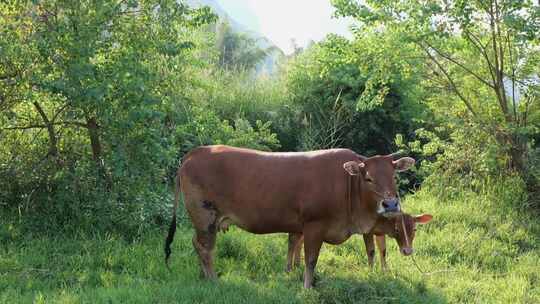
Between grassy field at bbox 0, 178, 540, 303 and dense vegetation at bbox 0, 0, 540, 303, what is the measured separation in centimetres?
2

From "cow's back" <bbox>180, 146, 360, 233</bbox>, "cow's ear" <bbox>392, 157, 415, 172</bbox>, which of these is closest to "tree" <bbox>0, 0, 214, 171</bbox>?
"cow's back" <bbox>180, 146, 360, 233</bbox>

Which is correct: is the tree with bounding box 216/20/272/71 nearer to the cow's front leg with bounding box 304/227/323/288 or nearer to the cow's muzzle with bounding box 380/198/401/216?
the cow's front leg with bounding box 304/227/323/288

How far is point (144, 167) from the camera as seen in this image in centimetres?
805

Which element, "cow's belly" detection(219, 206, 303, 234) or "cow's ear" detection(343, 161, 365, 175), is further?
"cow's belly" detection(219, 206, 303, 234)

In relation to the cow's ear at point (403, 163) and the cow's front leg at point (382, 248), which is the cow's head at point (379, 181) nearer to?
the cow's ear at point (403, 163)

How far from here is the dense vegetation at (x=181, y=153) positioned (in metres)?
Answer: 6.90

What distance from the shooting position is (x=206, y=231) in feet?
22.6

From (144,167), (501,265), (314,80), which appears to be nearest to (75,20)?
(144,167)

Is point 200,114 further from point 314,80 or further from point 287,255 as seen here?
point 314,80

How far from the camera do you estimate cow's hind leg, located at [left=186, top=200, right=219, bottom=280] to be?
270 inches

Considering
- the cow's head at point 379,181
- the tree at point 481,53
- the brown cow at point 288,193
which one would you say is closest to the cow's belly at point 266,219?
the brown cow at point 288,193

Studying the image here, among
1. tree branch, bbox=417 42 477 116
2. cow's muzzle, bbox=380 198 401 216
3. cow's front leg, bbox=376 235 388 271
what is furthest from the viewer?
tree branch, bbox=417 42 477 116

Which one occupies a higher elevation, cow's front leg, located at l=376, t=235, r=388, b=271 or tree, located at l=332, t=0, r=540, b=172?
tree, located at l=332, t=0, r=540, b=172

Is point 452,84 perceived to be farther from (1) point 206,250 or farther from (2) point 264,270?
(1) point 206,250
